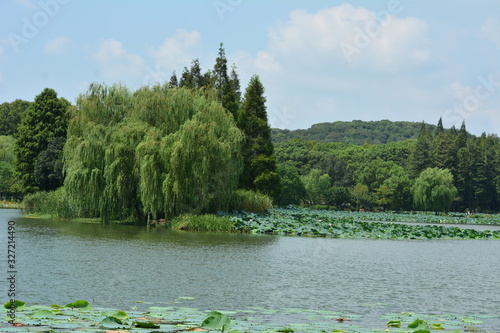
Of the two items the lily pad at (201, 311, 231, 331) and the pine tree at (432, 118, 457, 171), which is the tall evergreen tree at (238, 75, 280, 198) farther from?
the pine tree at (432, 118, 457, 171)

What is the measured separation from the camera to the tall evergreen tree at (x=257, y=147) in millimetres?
49250

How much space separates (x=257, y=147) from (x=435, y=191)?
1560 inches

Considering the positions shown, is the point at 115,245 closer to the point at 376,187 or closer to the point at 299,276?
Result: the point at 299,276

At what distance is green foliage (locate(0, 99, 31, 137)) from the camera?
281 feet

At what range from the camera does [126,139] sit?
33562 mm

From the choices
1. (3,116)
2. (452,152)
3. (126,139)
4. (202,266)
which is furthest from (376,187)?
(202,266)

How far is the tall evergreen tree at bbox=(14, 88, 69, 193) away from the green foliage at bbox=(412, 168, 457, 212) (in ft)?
163

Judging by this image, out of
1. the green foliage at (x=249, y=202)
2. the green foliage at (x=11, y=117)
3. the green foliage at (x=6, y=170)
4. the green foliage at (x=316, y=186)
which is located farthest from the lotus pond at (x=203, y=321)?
the green foliage at (x=316, y=186)

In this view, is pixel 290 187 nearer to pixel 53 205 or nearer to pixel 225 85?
pixel 225 85

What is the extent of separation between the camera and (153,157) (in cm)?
3167

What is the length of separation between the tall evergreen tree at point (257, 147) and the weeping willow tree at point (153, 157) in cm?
1302

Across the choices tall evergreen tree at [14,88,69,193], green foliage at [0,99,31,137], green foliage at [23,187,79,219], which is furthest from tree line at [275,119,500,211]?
green foliage at [23,187,79,219]

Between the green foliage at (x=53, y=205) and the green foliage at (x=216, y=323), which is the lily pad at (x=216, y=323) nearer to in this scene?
the green foliage at (x=216, y=323)

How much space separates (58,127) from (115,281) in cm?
3993
